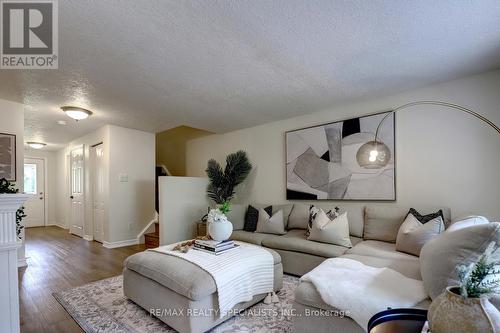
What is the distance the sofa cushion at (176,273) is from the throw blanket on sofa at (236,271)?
0.06m

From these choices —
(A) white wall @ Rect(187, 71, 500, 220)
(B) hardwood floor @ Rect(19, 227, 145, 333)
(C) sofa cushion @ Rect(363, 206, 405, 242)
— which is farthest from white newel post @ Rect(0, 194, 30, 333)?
(A) white wall @ Rect(187, 71, 500, 220)

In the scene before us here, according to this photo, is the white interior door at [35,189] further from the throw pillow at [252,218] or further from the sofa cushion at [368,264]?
A: the sofa cushion at [368,264]

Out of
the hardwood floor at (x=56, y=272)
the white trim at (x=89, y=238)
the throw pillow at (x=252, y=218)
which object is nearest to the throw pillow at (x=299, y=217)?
the throw pillow at (x=252, y=218)

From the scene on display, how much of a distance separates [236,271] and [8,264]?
154 centimetres

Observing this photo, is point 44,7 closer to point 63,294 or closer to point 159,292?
point 159,292

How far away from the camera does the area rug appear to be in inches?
77.2

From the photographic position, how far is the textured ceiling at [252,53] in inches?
66.2

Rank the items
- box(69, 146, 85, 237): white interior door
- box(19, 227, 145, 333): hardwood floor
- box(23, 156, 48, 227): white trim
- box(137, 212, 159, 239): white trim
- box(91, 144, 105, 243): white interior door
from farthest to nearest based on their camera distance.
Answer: box(23, 156, 48, 227): white trim, box(69, 146, 85, 237): white interior door, box(137, 212, 159, 239): white trim, box(91, 144, 105, 243): white interior door, box(19, 227, 145, 333): hardwood floor

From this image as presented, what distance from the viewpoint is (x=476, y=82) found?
2.73m

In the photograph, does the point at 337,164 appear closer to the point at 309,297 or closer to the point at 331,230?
the point at 331,230

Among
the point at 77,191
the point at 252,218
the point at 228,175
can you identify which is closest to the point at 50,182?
the point at 77,191

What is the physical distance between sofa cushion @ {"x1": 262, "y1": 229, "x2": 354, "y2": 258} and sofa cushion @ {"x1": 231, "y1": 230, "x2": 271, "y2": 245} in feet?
0.29

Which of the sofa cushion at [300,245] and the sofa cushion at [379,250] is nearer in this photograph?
the sofa cushion at [379,250]

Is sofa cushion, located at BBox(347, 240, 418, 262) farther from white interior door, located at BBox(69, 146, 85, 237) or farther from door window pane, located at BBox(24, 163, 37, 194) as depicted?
door window pane, located at BBox(24, 163, 37, 194)
